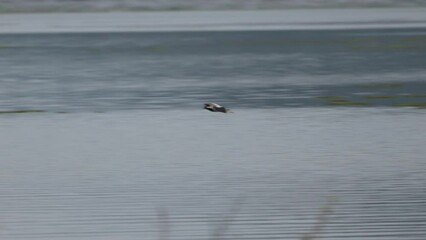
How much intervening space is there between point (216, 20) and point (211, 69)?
6.72 m

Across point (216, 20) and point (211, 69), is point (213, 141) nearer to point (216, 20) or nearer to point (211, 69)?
point (211, 69)

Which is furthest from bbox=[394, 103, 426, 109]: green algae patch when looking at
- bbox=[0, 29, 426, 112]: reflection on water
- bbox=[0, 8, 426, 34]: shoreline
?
bbox=[0, 8, 426, 34]: shoreline

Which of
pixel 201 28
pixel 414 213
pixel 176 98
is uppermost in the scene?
pixel 414 213

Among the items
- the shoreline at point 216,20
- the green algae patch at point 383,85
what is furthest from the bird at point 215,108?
the shoreline at point 216,20

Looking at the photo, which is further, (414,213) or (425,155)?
(425,155)

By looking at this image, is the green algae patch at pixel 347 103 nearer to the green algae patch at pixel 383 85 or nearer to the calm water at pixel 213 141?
the calm water at pixel 213 141

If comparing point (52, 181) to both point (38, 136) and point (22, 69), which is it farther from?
point (22, 69)

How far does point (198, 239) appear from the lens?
5488mm

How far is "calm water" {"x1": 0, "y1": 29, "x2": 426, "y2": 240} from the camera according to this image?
594 cm

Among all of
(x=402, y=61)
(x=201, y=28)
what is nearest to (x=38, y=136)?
(x=402, y=61)

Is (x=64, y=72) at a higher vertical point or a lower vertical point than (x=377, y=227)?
lower

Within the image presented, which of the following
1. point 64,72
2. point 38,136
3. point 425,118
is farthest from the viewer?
point 64,72

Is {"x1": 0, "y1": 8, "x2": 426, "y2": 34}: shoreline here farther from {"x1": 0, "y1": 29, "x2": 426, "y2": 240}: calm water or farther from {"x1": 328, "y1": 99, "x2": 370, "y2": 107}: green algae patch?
{"x1": 328, "y1": 99, "x2": 370, "y2": 107}: green algae patch

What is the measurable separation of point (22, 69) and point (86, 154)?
469cm
